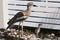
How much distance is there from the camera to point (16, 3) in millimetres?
1852

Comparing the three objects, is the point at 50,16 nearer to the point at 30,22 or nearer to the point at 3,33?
the point at 30,22

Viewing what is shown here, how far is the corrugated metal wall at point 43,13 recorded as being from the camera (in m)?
1.76

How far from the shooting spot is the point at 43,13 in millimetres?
1793

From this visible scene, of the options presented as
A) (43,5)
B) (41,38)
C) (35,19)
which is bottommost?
(41,38)

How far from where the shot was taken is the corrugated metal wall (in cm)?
176

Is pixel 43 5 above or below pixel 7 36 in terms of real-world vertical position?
above

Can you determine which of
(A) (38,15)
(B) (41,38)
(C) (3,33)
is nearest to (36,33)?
(B) (41,38)

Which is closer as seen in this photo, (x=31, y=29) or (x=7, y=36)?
(x=7, y=36)

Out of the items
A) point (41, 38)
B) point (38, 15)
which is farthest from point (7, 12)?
point (41, 38)

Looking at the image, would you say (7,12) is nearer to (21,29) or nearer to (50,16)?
(21,29)

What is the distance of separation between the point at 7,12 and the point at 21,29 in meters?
0.24

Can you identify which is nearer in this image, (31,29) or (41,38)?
(41,38)

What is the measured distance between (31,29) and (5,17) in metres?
0.28

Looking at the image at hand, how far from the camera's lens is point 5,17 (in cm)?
190
